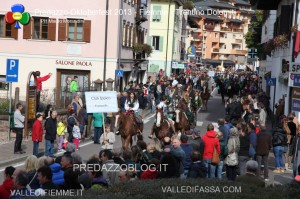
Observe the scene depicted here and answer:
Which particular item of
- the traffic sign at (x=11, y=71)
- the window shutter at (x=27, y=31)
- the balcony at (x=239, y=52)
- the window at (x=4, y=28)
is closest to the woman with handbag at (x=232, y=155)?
the traffic sign at (x=11, y=71)

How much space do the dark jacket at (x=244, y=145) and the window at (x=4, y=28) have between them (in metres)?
26.5

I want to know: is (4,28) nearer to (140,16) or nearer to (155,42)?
(140,16)

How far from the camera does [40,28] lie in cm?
4269

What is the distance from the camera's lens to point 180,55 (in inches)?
3383

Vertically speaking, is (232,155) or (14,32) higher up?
(14,32)

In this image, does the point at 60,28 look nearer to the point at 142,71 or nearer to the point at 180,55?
the point at 142,71

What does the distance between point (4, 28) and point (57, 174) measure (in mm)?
32136

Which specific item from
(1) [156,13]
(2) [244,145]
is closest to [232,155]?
(2) [244,145]

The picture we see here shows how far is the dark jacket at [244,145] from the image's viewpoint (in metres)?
19.0

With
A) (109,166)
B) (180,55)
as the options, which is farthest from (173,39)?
(109,166)

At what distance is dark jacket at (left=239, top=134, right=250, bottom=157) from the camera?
19000mm

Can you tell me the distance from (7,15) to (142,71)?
21.1 metres

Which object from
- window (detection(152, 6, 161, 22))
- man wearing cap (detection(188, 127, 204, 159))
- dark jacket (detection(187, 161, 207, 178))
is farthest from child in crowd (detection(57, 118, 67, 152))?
window (detection(152, 6, 161, 22))

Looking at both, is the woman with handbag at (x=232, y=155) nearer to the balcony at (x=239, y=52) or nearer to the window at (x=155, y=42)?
the window at (x=155, y=42)
